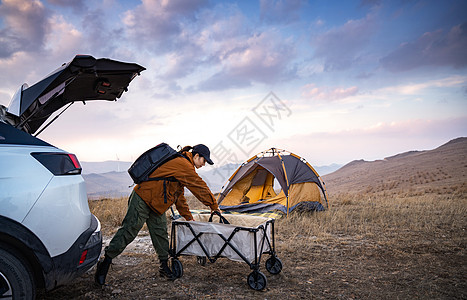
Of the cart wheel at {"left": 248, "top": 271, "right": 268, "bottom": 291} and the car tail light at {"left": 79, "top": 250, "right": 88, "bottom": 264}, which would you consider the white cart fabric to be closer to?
the cart wheel at {"left": 248, "top": 271, "right": 268, "bottom": 291}

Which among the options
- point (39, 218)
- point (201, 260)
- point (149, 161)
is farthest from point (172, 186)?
point (39, 218)

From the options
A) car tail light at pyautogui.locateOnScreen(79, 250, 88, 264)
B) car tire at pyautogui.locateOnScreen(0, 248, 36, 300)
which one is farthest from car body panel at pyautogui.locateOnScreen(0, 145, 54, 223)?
car tail light at pyautogui.locateOnScreen(79, 250, 88, 264)

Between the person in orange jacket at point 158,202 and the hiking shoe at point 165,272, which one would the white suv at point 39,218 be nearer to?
the person in orange jacket at point 158,202

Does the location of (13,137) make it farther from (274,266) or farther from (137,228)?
(274,266)

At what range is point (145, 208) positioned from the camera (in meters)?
4.04

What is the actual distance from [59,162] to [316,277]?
347 centimetres

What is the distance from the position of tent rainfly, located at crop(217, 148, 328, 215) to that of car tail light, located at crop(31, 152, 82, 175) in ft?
22.4

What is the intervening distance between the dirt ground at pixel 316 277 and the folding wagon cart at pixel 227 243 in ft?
0.58

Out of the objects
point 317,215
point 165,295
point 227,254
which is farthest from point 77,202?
point 317,215

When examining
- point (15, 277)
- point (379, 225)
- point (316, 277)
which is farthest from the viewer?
point (379, 225)

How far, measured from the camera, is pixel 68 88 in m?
4.31

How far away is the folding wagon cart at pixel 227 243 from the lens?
3891 mm

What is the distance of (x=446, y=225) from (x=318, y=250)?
3792 mm

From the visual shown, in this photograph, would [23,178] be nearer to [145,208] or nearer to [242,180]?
[145,208]
